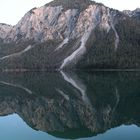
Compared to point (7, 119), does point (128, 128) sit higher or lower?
higher

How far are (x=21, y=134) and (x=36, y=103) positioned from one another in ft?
95.5

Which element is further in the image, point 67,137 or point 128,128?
point 128,128

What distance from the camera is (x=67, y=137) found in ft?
117

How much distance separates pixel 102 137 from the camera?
35.2m

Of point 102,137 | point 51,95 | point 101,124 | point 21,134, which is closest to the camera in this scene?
point 102,137

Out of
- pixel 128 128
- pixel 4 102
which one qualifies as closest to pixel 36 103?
pixel 4 102

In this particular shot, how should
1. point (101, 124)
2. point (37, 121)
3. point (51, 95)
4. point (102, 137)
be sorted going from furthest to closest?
point (51, 95) < point (37, 121) < point (101, 124) < point (102, 137)

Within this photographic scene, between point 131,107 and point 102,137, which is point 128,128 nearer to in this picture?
point 102,137

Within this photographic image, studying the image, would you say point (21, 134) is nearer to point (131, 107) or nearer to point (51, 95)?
point (131, 107)

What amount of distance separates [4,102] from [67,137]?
122 ft

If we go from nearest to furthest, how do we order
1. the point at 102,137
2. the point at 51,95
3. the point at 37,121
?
1. the point at 102,137
2. the point at 37,121
3. the point at 51,95

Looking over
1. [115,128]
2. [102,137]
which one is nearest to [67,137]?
[102,137]

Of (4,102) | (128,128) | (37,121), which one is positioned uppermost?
(128,128)

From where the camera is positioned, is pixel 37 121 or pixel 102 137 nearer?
pixel 102 137
